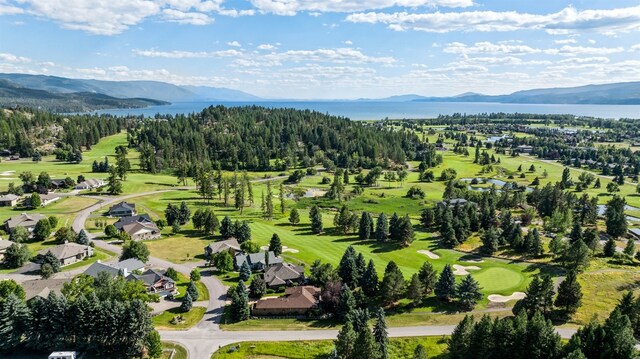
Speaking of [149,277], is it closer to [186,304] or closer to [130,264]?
[130,264]

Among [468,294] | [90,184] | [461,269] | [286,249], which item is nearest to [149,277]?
[286,249]

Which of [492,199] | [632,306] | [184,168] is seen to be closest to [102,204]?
[184,168]

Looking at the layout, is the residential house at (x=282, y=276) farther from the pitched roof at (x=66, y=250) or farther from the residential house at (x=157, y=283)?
the pitched roof at (x=66, y=250)

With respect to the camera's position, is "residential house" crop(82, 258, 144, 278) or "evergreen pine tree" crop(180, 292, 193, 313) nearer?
"evergreen pine tree" crop(180, 292, 193, 313)

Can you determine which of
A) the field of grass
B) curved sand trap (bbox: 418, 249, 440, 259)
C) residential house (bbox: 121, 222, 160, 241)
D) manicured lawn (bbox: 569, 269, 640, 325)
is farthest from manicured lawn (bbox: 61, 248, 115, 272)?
manicured lawn (bbox: 569, 269, 640, 325)

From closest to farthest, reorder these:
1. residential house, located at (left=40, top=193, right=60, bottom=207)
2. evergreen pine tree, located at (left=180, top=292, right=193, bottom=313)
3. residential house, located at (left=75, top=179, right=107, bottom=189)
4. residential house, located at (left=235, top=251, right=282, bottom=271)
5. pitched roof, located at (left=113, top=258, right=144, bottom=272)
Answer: evergreen pine tree, located at (left=180, top=292, right=193, bottom=313) → pitched roof, located at (left=113, top=258, right=144, bottom=272) → residential house, located at (left=235, top=251, right=282, bottom=271) → residential house, located at (left=40, top=193, right=60, bottom=207) → residential house, located at (left=75, top=179, right=107, bottom=189)

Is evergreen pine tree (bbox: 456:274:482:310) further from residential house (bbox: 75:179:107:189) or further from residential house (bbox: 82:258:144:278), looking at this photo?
residential house (bbox: 75:179:107:189)

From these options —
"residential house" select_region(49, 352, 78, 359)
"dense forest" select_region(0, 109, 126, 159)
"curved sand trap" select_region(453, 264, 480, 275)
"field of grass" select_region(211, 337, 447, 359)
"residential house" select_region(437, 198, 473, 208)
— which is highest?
"dense forest" select_region(0, 109, 126, 159)

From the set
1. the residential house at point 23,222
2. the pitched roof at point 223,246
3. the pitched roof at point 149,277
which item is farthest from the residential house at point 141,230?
the pitched roof at point 149,277
